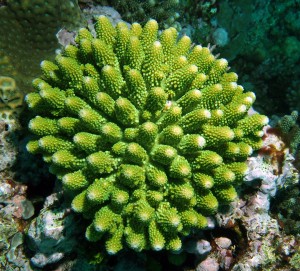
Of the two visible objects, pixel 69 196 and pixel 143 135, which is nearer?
pixel 143 135

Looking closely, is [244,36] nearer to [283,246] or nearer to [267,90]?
[267,90]

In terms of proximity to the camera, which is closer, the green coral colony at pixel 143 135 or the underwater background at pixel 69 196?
the green coral colony at pixel 143 135

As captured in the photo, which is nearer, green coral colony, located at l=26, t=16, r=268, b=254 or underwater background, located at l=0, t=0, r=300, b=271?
green coral colony, located at l=26, t=16, r=268, b=254

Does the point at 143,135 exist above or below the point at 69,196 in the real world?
above

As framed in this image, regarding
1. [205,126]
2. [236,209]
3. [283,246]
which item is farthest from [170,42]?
[283,246]
